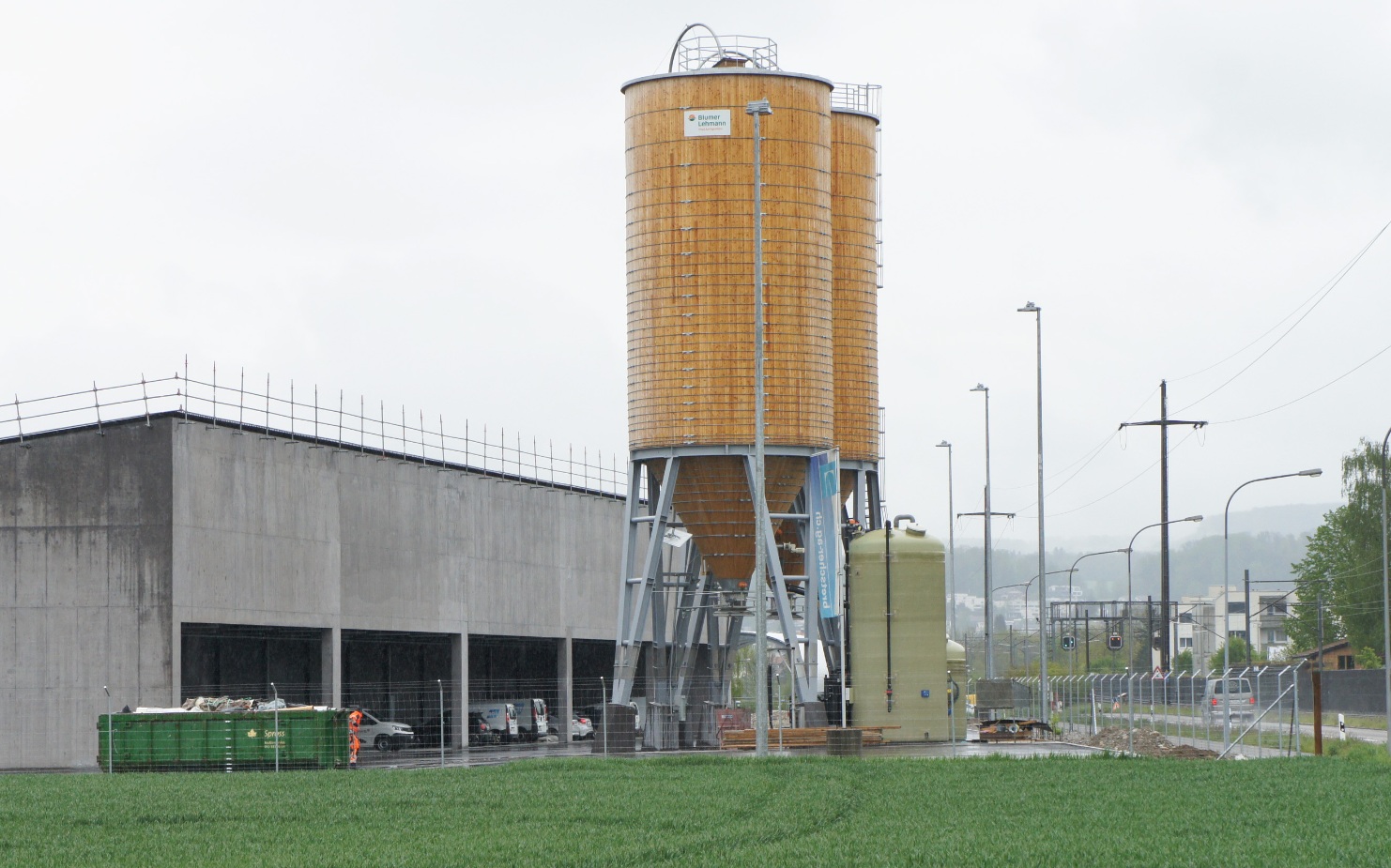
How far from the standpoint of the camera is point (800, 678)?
45.0 m

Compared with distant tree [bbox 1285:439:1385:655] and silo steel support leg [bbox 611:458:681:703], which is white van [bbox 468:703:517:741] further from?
distant tree [bbox 1285:439:1385:655]

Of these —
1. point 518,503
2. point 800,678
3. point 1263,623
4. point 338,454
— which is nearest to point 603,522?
point 518,503

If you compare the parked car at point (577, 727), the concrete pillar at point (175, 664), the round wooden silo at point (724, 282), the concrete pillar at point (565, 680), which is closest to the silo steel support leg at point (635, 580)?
the round wooden silo at point (724, 282)

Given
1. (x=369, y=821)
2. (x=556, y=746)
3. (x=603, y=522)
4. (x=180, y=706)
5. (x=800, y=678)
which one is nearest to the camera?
(x=369, y=821)

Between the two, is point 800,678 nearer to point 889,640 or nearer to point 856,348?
point 889,640

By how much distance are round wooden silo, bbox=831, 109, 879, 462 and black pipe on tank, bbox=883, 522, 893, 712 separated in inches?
161

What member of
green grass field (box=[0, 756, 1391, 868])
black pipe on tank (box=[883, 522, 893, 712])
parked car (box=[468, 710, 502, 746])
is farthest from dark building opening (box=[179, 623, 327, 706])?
black pipe on tank (box=[883, 522, 893, 712])

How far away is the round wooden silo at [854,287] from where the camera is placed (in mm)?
48594

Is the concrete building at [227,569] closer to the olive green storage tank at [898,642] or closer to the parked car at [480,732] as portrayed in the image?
the parked car at [480,732]

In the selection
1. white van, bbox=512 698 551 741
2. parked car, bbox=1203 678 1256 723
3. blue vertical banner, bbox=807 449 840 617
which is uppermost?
blue vertical banner, bbox=807 449 840 617

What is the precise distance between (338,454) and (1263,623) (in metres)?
123

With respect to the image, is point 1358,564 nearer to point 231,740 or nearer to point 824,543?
point 824,543

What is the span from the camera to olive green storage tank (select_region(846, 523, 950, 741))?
4494 centimetres

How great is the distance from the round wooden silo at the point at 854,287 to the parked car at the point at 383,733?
16.5 meters
